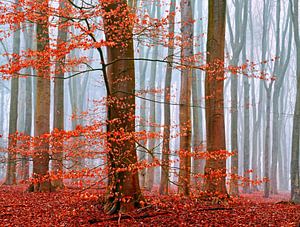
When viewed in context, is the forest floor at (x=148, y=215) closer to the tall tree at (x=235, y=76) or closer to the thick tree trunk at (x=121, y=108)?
the thick tree trunk at (x=121, y=108)

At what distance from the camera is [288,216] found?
9164 mm

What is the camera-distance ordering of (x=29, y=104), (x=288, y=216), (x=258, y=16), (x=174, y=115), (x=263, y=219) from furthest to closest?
(x=174, y=115)
(x=258, y=16)
(x=29, y=104)
(x=288, y=216)
(x=263, y=219)

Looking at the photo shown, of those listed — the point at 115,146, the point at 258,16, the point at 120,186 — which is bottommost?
the point at 120,186

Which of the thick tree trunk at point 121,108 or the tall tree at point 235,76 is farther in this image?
the tall tree at point 235,76

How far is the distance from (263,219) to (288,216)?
1.02m

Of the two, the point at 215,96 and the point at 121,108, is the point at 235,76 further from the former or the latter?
the point at 121,108

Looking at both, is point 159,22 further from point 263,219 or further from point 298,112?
point 298,112

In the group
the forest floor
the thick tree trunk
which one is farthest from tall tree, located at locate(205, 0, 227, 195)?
the thick tree trunk

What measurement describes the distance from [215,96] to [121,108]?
2860 millimetres

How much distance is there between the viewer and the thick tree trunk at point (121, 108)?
7996mm

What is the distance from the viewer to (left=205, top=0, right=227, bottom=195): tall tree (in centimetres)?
969

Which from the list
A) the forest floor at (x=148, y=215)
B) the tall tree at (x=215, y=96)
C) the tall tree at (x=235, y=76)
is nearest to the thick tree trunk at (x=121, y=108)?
the forest floor at (x=148, y=215)

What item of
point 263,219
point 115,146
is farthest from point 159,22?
point 263,219

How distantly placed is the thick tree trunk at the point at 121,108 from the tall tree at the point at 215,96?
80.1 inches
